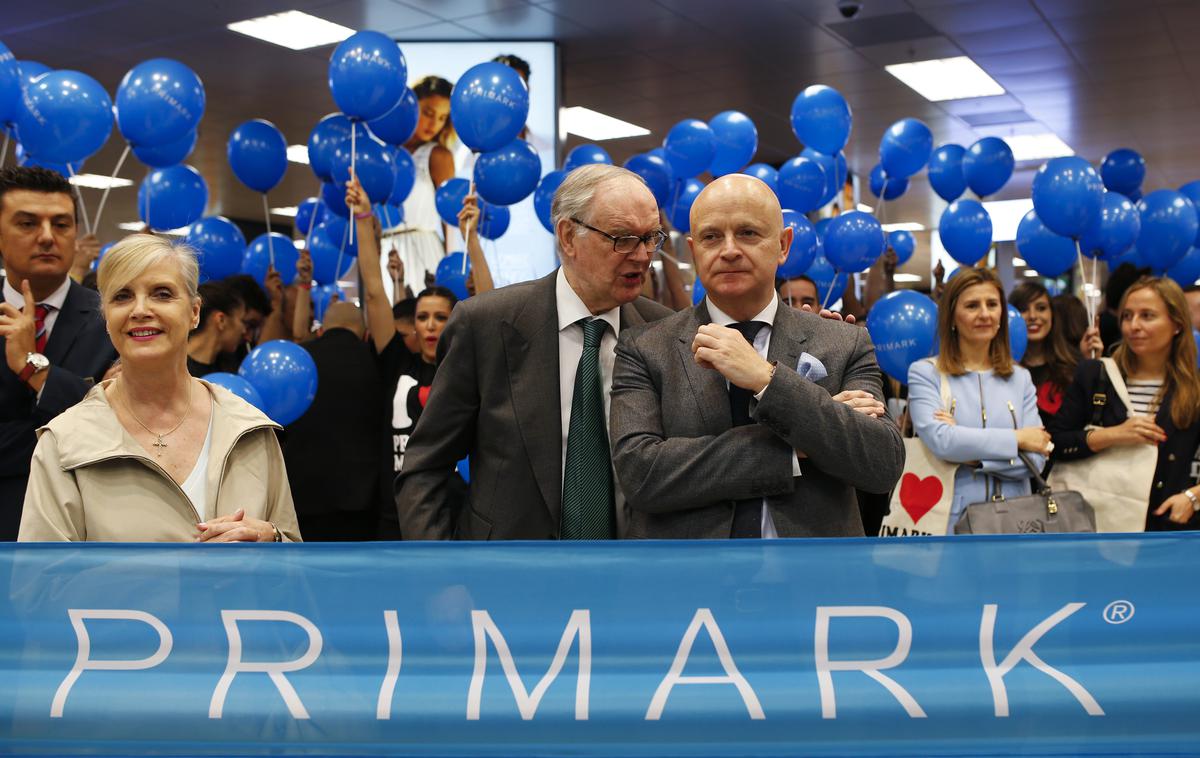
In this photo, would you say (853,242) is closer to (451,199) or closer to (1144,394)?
(1144,394)

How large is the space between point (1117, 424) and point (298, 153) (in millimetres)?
10017

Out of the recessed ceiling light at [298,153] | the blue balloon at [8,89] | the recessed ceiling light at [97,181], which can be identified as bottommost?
the blue balloon at [8,89]

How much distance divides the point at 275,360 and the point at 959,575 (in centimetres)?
264

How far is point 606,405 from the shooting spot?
2146 millimetres

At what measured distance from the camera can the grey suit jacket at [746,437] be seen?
1.77 metres

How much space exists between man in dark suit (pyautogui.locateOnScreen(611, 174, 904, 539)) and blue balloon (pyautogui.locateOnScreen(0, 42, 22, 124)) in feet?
10.3

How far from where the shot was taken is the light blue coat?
3387 millimetres

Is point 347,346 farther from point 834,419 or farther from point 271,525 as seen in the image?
point 834,419

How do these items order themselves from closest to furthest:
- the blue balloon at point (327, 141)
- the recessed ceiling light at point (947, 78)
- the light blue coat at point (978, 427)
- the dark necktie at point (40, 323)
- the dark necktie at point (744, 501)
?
1. the dark necktie at point (744, 501)
2. the dark necktie at point (40, 323)
3. the light blue coat at point (978, 427)
4. the blue balloon at point (327, 141)
5. the recessed ceiling light at point (947, 78)

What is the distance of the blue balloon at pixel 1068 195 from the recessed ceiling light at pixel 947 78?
12.2 ft

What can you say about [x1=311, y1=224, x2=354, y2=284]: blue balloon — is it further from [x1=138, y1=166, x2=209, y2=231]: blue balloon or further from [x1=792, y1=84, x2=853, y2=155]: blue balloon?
[x1=792, y1=84, x2=853, y2=155]: blue balloon

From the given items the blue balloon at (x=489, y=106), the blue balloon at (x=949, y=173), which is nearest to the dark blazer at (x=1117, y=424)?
the blue balloon at (x=489, y=106)

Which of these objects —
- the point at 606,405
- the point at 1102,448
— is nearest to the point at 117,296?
the point at 606,405

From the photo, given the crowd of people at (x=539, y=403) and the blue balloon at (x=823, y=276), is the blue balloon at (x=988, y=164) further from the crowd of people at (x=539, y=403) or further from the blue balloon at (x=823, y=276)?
the crowd of people at (x=539, y=403)
